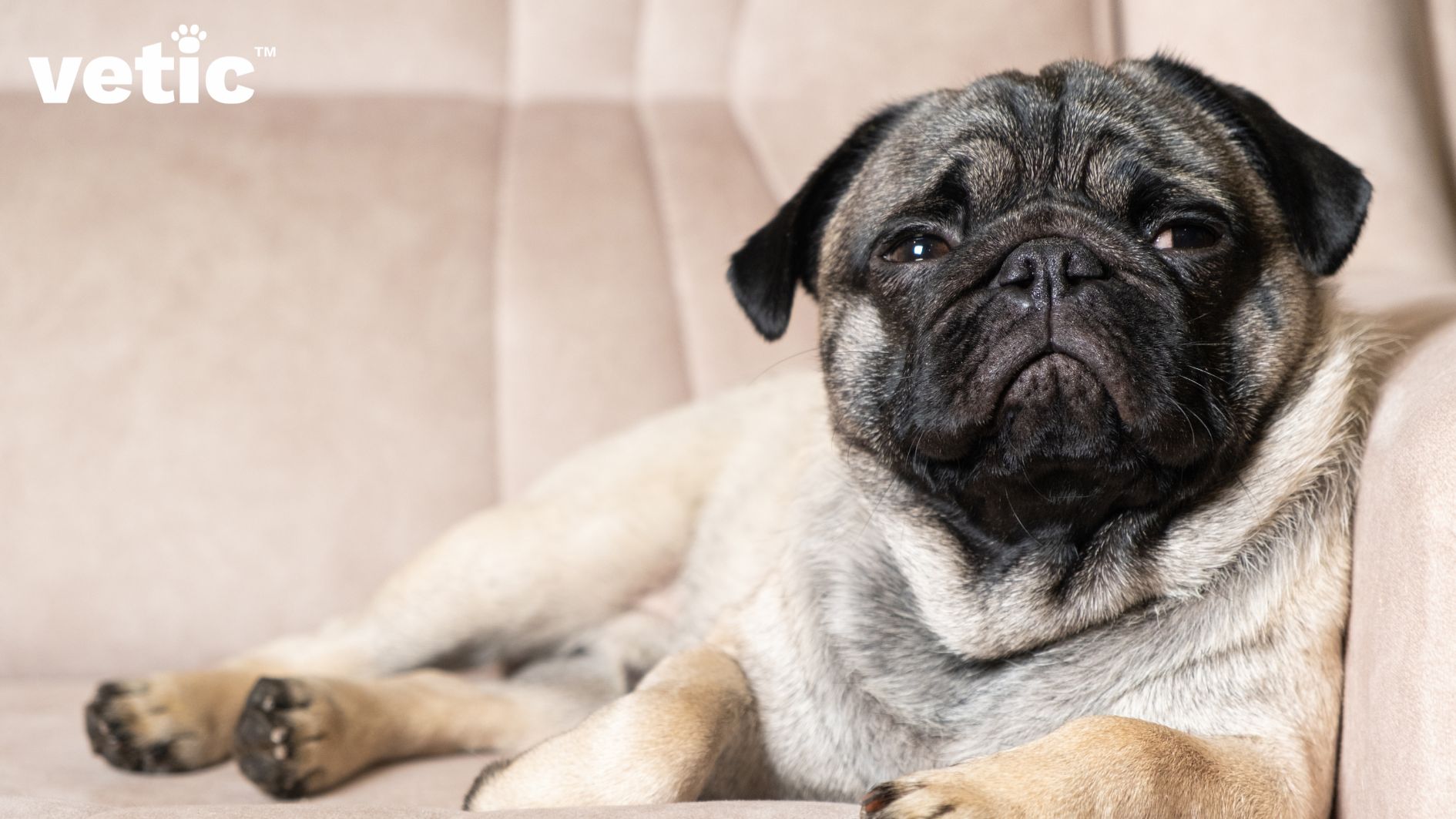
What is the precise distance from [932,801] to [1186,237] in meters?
0.76

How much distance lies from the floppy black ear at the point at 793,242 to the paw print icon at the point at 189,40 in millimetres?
1665

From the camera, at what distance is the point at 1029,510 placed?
1.48 meters

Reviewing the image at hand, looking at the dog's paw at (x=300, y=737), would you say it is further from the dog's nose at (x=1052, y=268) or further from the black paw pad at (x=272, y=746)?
the dog's nose at (x=1052, y=268)

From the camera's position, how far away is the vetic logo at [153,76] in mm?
2744

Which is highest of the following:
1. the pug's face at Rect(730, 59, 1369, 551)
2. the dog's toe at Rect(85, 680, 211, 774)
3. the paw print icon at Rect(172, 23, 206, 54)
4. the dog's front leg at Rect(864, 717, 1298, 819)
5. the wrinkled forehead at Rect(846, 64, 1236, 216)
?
the paw print icon at Rect(172, 23, 206, 54)

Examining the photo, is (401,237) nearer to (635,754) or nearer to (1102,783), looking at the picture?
(635,754)

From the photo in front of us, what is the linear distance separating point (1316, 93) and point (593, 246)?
155cm

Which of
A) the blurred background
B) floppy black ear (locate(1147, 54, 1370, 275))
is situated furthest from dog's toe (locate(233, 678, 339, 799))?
floppy black ear (locate(1147, 54, 1370, 275))

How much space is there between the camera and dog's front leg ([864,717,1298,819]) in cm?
112

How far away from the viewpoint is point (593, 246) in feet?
8.87

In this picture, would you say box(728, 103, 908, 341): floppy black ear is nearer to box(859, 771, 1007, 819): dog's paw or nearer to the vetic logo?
box(859, 771, 1007, 819): dog's paw

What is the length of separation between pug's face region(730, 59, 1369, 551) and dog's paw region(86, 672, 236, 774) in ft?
3.46

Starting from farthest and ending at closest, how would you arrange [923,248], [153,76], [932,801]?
[153,76]
[923,248]
[932,801]

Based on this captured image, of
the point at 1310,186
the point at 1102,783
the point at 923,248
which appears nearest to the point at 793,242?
the point at 923,248
